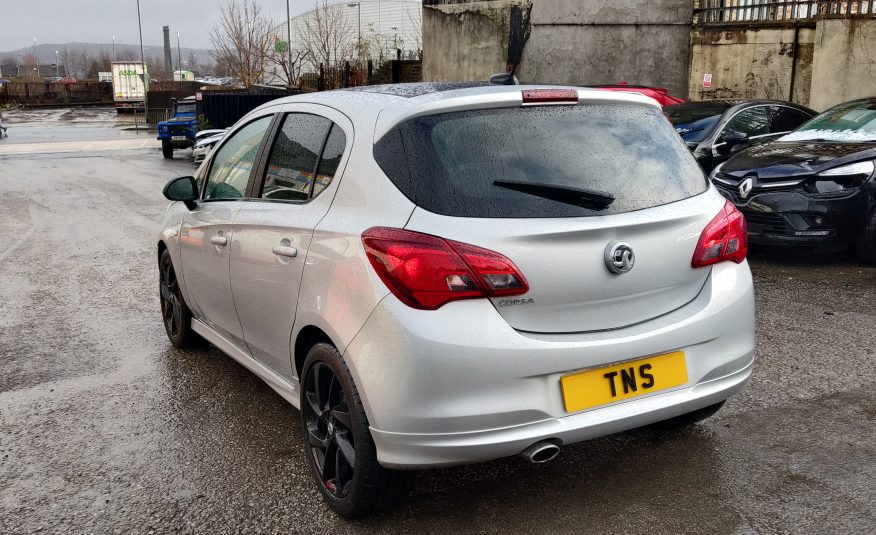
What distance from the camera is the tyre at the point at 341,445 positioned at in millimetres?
3176

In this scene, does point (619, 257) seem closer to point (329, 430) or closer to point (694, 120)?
point (329, 430)

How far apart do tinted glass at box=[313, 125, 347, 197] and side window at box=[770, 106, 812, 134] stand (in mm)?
8650

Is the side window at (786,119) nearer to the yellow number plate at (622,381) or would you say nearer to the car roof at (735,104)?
the car roof at (735,104)

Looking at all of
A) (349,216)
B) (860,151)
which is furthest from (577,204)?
(860,151)

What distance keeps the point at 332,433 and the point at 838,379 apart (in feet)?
9.98

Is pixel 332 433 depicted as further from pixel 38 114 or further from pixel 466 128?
pixel 38 114

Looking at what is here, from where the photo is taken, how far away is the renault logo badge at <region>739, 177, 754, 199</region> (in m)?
8.20

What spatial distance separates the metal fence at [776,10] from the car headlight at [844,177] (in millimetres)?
9964

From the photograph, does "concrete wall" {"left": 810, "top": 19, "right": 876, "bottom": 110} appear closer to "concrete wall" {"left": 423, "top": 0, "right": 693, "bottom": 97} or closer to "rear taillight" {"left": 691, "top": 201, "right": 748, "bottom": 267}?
"concrete wall" {"left": 423, "top": 0, "right": 693, "bottom": 97}

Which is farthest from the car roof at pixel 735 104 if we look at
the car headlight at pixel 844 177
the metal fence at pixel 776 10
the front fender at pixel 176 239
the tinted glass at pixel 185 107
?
the tinted glass at pixel 185 107

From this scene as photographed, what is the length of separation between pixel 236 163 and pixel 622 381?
2475 millimetres

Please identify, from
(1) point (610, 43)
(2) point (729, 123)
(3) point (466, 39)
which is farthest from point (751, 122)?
(3) point (466, 39)

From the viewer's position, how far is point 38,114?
58812 mm

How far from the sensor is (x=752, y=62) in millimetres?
19359
